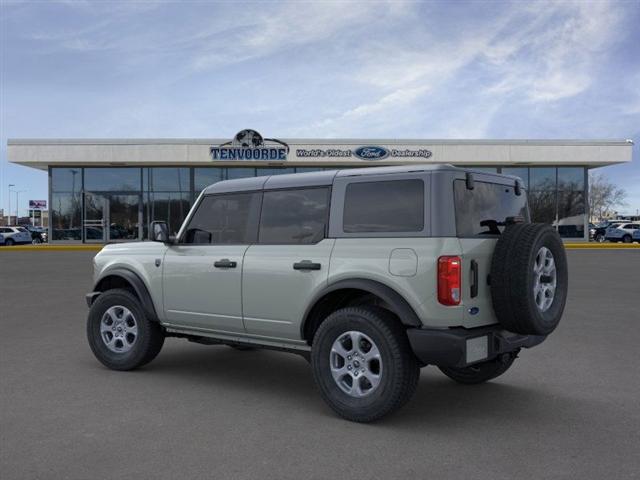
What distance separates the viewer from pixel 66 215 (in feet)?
120

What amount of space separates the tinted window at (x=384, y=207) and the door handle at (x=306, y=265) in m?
0.37

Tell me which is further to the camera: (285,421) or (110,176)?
(110,176)

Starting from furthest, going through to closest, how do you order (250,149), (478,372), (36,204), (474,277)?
(36,204), (250,149), (478,372), (474,277)

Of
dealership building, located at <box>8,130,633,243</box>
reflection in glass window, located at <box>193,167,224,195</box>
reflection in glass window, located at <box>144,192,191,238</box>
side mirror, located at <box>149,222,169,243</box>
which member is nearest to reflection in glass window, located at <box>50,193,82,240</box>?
dealership building, located at <box>8,130,633,243</box>

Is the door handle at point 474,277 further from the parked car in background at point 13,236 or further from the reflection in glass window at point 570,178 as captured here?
the parked car in background at point 13,236

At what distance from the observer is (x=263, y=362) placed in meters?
6.87

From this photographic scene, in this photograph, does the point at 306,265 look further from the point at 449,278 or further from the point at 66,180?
the point at 66,180

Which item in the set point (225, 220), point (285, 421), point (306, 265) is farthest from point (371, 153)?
point (285, 421)

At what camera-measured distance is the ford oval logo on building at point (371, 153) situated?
113 feet

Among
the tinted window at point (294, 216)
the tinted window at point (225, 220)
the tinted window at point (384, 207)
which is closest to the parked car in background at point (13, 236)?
the tinted window at point (225, 220)

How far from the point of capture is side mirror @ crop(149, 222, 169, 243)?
6.06 m

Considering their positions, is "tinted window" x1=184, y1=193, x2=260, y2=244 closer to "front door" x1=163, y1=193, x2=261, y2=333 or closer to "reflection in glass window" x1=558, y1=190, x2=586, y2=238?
"front door" x1=163, y1=193, x2=261, y2=333

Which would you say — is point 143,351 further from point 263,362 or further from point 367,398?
point 367,398

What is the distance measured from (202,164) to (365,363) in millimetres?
32056
